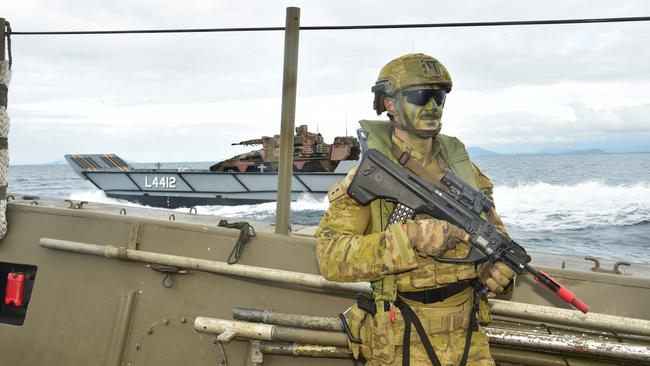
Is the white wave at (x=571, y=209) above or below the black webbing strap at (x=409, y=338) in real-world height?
above

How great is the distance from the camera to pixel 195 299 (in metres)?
3.36

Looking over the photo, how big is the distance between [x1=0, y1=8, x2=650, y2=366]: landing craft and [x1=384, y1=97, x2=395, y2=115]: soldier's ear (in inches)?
39.2

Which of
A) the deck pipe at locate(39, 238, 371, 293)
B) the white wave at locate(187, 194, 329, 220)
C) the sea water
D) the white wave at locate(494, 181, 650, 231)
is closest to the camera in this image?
the deck pipe at locate(39, 238, 371, 293)

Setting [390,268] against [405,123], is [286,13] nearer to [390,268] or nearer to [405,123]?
[405,123]

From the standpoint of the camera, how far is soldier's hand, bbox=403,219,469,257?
6.44ft

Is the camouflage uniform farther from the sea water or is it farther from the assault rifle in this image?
the sea water

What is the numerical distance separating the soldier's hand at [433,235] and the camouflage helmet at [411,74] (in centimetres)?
65

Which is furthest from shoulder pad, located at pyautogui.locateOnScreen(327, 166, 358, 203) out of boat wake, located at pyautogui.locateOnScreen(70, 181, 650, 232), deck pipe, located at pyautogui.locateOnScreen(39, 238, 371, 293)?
boat wake, located at pyautogui.locateOnScreen(70, 181, 650, 232)

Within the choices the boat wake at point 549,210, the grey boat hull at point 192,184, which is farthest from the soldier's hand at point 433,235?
the grey boat hull at point 192,184

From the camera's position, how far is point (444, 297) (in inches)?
86.0

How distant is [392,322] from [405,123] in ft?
3.01

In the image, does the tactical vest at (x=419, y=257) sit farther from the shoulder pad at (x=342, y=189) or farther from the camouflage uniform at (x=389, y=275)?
the shoulder pad at (x=342, y=189)

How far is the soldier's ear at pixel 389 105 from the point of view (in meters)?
2.28

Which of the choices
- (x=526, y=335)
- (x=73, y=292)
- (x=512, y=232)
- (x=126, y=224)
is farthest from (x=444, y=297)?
(x=512, y=232)
